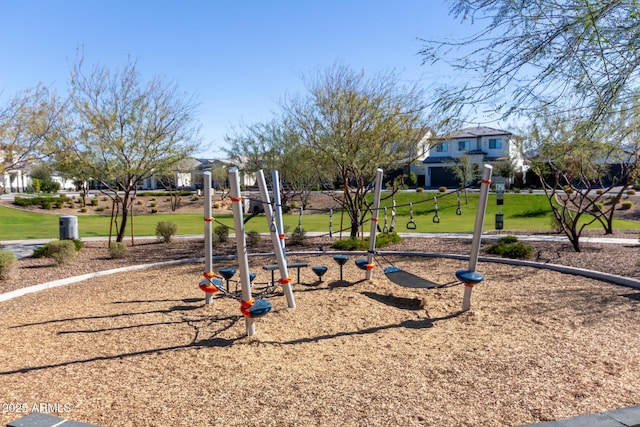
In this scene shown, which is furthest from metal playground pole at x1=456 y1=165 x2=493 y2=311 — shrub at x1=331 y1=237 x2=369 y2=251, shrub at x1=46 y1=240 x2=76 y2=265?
shrub at x1=46 y1=240 x2=76 y2=265

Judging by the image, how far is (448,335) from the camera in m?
6.06

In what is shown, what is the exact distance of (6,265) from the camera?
32.1 feet

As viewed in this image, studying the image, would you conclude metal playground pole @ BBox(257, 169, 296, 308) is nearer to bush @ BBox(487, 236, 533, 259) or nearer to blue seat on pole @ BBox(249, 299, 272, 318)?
blue seat on pole @ BBox(249, 299, 272, 318)

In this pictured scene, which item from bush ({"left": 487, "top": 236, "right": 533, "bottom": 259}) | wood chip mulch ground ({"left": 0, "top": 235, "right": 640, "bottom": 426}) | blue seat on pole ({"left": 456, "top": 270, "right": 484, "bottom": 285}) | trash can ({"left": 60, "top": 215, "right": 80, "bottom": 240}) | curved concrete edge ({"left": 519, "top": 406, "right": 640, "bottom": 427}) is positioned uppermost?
trash can ({"left": 60, "top": 215, "right": 80, "bottom": 240})

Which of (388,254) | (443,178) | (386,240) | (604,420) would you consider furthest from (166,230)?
(443,178)

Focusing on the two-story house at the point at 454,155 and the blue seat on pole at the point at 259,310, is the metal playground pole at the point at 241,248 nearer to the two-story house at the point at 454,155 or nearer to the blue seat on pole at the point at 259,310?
the blue seat on pole at the point at 259,310

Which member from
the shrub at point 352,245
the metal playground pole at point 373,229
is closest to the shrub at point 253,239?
the shrub at point 352,245

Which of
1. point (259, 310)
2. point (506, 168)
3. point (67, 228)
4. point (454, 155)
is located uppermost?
point (454, 155)

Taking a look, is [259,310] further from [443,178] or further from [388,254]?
[443,178]

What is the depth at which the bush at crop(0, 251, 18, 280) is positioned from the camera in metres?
9.74

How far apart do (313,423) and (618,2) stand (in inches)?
204

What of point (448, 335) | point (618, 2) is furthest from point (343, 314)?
point (618, 2)

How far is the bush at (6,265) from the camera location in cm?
974

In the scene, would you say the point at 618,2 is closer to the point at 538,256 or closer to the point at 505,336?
the point at 505,336
